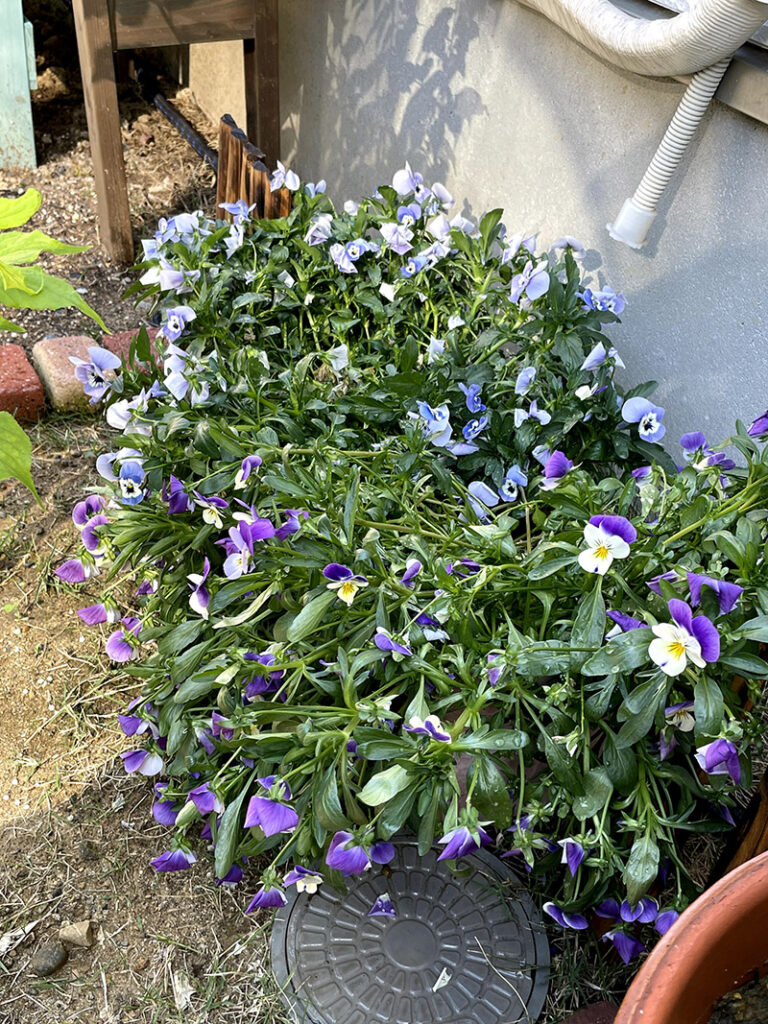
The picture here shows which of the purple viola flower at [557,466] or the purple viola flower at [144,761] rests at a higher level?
the purple viola flower at [557,466]

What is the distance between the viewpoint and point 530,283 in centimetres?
193

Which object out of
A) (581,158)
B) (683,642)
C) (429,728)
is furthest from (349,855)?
(581,158)

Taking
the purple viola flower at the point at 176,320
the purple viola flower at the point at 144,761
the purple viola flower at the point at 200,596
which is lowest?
the purple viola flower at the point at 144,761

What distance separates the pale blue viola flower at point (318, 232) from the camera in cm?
221

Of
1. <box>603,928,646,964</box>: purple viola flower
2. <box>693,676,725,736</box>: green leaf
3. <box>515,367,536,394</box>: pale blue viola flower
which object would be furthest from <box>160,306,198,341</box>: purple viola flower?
<box>603,928,646,964</box>: purple viola flower

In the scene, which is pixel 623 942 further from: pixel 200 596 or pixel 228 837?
pixel 200 596

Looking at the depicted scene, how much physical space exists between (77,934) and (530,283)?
1.49 metres

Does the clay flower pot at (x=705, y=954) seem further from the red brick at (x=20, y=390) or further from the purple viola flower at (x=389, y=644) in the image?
the red brick at (x=20, y=390)

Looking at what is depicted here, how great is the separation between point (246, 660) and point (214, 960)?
61 cm

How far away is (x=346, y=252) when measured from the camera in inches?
84.8

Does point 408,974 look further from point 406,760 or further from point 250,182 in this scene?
point 250,182

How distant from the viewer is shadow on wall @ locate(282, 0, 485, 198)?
2812mm

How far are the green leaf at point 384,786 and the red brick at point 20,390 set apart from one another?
1899 millimetres

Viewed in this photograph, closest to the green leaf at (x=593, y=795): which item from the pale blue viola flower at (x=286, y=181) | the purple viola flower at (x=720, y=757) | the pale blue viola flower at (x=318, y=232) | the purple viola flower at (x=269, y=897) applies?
the purple viola flower at (x=720, y=757)
